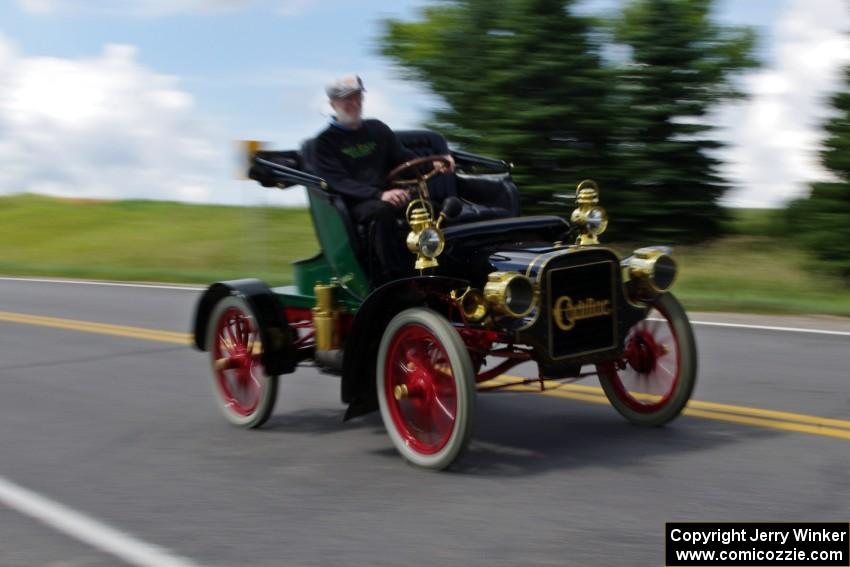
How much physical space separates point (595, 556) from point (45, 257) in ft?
95.8

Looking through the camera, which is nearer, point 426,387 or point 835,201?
point 426,387

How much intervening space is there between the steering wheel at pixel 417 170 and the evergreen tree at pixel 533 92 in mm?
11581

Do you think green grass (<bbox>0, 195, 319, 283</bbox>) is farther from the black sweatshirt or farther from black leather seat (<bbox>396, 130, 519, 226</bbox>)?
the black sweatshirt

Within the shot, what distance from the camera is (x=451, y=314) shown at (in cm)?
645

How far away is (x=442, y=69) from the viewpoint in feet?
64.8

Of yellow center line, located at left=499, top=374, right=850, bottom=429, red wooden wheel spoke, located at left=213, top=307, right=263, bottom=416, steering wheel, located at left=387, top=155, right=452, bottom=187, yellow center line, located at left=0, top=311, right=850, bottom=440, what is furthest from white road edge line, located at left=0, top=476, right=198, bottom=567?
steering wheel, located at left=387, top=155, right=452, bottom=187

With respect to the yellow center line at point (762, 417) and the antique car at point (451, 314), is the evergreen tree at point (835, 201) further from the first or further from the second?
Answer: the antique car at point (451, 314)

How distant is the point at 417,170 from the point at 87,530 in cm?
289

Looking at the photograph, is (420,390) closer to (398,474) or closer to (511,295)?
(398,474)

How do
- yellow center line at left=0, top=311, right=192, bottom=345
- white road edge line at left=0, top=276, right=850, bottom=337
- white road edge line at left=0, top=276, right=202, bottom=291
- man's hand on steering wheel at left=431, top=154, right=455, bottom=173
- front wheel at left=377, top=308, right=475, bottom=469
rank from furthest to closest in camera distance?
white road edge line at left=0, top=276, right=202, bottom=291 < yellow center line at left=0, top=311, right=192, bottom=345 < white road edge line at left=0, top=276, right=850, bottom=337 < man's hand on steering wheel at left=431, top=154, right=455, bottom=173 < front wheel at left=377, top=308, right=475, bottom=469

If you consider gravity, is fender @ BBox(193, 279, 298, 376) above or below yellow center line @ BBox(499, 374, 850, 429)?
above

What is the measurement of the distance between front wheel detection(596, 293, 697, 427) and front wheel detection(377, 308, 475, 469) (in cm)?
116

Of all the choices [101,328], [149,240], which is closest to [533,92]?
[101,328]

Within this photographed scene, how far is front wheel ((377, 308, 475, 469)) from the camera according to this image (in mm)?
5738
